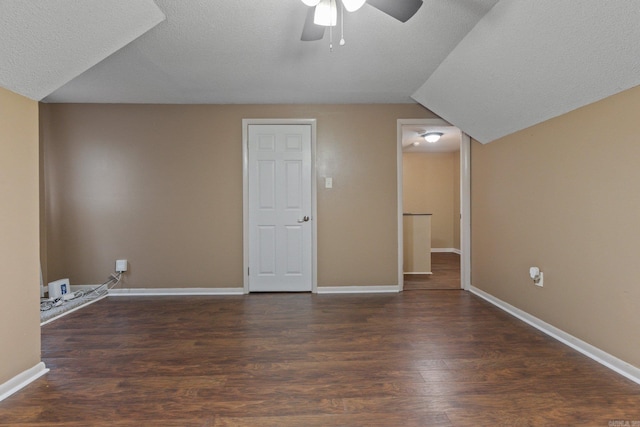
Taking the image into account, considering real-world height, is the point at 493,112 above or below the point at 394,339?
above

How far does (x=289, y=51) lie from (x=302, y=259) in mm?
2264

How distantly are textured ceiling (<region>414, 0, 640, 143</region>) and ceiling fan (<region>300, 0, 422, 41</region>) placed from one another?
737 millimetres

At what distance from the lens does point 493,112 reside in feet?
9.53

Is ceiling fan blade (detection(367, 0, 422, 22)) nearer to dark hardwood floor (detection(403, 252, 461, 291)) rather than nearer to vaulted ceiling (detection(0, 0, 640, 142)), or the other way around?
vaulted ceiling (detection(0, 0, 640, 142))

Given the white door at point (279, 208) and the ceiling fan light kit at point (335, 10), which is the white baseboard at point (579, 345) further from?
the ceiling fan light kit at point (335, 10)

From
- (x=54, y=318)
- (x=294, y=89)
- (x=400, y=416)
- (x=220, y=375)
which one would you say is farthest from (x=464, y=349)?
(x=54, y=318)

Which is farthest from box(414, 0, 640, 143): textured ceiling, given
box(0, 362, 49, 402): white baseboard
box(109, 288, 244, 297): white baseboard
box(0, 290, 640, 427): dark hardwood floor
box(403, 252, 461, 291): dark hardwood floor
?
box(0, 362, 49, 402): white baseboard

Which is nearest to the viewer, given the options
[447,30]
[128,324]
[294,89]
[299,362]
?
[299,362]

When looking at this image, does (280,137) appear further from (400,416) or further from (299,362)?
(400,416)

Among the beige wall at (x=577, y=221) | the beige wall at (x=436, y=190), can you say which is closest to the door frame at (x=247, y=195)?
the beige wall at (x=577, y=221)

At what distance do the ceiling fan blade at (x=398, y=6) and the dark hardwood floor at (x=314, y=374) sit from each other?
2.03 m

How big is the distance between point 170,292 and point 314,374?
8.29 ft

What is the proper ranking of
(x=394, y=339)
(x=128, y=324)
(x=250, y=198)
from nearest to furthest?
1. (x=394, y=339)
2. (x=128, y=324)
3. (x=250, y=198)

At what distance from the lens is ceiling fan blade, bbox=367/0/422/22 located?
5.22 feet
